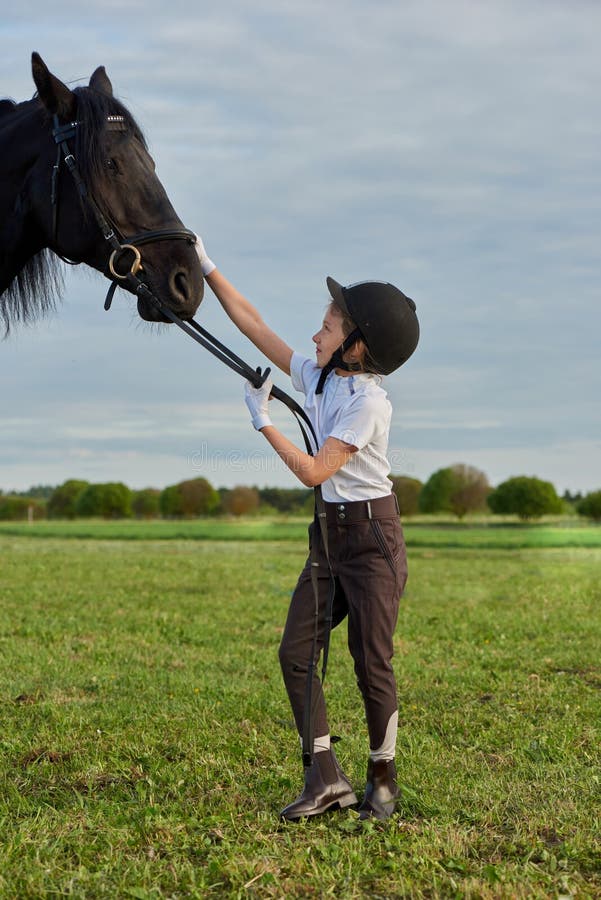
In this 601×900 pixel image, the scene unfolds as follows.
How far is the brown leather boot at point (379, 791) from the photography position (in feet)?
13.2

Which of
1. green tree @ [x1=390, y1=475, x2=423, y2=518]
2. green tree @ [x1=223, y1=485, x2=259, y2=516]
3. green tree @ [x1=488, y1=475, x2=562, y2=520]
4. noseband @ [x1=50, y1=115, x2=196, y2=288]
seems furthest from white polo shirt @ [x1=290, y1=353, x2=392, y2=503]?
green tree @ [x1=390, y1=475, x2=423, y2=518]

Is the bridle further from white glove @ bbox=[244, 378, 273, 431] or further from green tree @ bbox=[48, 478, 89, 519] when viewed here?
green tree @ bbox=[48, 478, 89, 519]

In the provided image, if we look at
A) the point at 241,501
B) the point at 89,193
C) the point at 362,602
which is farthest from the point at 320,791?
the point at 241,501

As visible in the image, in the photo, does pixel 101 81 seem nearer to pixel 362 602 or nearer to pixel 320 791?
pixel 362 602

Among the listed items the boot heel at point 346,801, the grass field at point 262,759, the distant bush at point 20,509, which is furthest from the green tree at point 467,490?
the boot heel at point 346,801

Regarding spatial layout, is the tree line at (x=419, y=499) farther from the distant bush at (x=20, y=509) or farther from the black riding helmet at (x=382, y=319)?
the black riding helmet at (x=382, y=319)

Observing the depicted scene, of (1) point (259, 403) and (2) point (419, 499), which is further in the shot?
(2) point (419, 499)

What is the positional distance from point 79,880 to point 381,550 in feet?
5.83

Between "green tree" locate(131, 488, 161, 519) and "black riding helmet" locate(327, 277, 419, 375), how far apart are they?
70742 millimetres

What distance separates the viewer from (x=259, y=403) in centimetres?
377

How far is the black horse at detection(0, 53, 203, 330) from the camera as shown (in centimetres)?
394

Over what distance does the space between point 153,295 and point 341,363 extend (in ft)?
2.91

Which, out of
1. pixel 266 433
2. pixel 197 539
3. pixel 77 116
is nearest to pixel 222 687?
pixel 266 433

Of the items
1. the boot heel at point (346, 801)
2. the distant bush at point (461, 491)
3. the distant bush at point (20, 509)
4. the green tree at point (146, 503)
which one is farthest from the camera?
the distant bush at point (20, 509)
